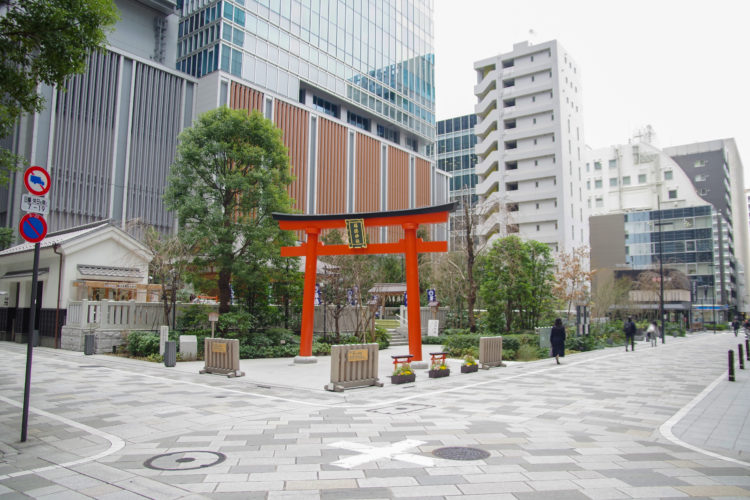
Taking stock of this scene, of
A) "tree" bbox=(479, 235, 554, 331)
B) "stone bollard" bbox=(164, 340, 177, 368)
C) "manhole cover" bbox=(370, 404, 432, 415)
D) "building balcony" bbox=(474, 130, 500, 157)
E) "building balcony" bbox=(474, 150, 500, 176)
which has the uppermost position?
"building balcony" bbox=(474, 130, 500, 157)

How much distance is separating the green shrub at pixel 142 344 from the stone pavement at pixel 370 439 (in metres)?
4.90

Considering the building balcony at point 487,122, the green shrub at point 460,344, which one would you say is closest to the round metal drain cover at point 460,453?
the green shrub at point 460,344

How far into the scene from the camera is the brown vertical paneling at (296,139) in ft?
169

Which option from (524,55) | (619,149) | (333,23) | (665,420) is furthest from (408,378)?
(619,149)

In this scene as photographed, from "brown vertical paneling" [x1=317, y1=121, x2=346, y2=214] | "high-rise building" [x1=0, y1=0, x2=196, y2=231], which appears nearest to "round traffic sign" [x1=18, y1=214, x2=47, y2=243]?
"high-rise building" [x1=0, y1=0, x2=196, y2=231]

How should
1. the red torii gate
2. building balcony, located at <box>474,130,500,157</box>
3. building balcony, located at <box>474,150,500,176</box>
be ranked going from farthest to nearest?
building balcony, located at <box>474,130,500,157</box>
building balcony, located at <box>474,150,500,176</box>
the red torii gate

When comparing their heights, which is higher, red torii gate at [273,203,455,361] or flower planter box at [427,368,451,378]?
red torii gate at [273,203,455,361]

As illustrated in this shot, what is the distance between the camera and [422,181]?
7238 cm

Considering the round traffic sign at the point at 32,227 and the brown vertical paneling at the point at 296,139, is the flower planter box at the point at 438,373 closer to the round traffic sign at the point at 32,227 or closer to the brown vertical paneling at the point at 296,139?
the round traffic sign at the point at 32,227

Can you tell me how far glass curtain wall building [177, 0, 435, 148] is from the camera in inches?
1969

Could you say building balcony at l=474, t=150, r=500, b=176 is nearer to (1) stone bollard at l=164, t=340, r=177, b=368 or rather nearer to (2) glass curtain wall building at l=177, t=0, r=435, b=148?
(2) glass curtain wall building at l=177, t=0, r=435, b=148

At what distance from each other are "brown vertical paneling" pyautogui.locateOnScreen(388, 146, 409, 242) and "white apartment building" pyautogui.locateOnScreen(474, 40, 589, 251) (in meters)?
10.1

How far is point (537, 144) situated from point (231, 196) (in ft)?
169

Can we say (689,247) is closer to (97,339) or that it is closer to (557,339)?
(557,339)
